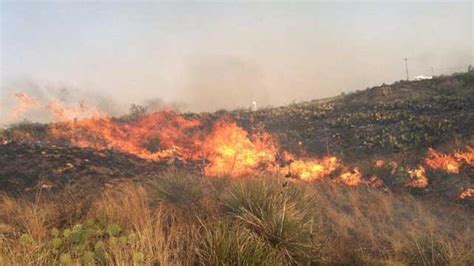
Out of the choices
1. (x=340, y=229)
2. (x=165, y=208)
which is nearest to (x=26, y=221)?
(x=165, y=208)

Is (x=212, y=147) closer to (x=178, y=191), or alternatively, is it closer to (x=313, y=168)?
(x=313, y=168)

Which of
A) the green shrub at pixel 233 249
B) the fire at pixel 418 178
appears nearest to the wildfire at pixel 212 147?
the fire at pixel 418 178

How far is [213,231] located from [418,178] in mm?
10050

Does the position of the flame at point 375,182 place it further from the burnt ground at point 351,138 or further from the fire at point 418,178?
the fire at point 418,178

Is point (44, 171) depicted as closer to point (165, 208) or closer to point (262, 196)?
point (165, 208)

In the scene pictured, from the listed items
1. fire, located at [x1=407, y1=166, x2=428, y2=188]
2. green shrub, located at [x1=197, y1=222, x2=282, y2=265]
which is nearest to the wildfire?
fire, located at [x1=407, y1=166, x2=428, y2=188]

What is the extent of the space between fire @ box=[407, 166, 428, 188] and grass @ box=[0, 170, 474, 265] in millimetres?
3281

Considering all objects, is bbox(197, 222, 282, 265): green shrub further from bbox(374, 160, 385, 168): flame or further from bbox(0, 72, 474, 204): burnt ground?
bbox(374, 160, 385, 168): flame

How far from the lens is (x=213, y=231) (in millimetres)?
6383

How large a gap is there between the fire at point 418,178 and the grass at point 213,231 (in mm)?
3281

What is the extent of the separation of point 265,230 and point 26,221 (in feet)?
11.3

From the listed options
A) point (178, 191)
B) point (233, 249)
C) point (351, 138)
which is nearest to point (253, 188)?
point (178, 191)

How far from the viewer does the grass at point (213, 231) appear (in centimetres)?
567

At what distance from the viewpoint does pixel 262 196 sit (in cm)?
779
